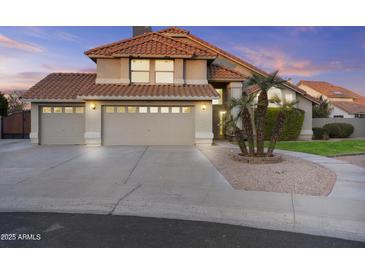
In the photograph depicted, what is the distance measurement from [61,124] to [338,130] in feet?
67.5

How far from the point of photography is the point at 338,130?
2227 cm

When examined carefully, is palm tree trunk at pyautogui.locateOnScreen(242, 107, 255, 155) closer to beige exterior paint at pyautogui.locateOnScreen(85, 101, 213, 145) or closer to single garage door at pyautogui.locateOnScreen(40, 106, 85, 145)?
beige exterior paint at pyautogui.locateOnScreen(85, 101, 213, 145)

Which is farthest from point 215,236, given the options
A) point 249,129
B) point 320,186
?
point 249,129

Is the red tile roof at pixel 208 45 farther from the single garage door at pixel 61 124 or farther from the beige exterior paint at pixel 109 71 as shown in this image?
the single garage door at pixel 61 124

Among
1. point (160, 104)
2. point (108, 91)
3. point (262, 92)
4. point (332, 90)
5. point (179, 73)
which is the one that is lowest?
point (262, 92)

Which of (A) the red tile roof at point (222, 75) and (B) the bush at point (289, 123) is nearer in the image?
(A) the red tile roof at point (222, 75)

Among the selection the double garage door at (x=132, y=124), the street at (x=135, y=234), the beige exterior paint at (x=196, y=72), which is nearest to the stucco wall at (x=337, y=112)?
the beige exterior paint at (x=196, y=72)

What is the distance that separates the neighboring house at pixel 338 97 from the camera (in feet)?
114

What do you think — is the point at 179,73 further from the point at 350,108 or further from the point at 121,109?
the point at 350,108

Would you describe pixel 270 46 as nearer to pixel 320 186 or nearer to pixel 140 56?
pixel 140 56

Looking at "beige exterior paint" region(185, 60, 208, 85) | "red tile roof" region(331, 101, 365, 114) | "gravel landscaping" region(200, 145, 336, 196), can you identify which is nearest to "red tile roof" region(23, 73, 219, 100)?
"beige exterior paint" region(185, 60, 208, 85)

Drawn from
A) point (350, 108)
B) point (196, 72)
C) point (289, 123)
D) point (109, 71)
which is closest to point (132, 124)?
point (109, 71)

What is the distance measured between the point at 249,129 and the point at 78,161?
22.3ft
